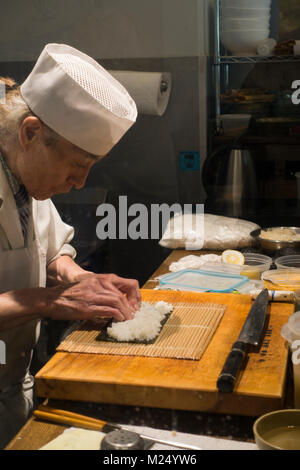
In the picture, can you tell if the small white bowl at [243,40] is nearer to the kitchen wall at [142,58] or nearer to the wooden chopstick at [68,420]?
the kitchen wall at [142,58]

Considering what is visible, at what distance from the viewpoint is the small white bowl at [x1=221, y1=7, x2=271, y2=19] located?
6.82ft

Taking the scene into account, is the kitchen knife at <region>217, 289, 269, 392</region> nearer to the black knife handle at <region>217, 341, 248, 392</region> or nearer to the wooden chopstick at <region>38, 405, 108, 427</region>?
the black knife handle at <region>217, 341, 248, 392</region>

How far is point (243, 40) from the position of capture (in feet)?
7.00

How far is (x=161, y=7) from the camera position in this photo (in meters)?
2.15

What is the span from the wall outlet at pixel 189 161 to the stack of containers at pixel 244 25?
0.39 m

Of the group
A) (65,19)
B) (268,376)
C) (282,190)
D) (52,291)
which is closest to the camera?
(268,376)

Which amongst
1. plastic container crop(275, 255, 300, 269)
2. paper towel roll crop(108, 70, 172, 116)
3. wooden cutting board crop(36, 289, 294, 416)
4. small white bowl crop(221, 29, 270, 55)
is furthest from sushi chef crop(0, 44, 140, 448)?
small white bowl crop(221, 29, 270, 55)

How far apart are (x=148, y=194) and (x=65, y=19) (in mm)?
683

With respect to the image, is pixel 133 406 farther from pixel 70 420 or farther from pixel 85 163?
pixel 85 163

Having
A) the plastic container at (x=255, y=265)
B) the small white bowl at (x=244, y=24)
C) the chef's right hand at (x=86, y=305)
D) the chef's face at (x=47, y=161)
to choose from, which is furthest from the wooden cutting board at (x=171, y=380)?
the small white bowl at (x=244, y=24)

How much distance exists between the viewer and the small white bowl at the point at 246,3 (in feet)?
6.79

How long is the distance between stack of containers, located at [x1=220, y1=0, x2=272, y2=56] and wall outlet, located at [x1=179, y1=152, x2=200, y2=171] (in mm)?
394
